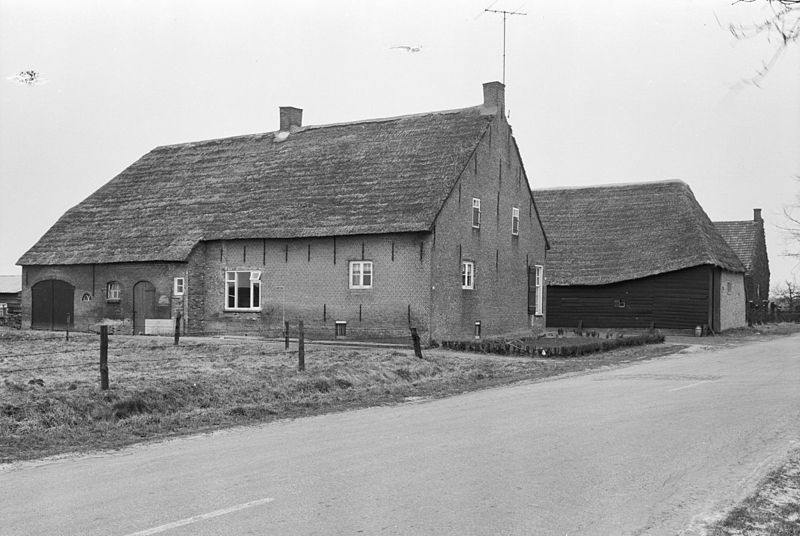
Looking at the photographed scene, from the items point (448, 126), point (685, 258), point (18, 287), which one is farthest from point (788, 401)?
point (18, 287)

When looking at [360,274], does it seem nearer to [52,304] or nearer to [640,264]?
[52,304]

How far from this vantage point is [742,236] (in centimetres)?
5641

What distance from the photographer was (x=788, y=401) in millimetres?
15414

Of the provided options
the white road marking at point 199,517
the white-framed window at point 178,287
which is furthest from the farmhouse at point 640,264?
the white road marking at point 199,517

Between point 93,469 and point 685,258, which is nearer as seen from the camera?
point 93,469

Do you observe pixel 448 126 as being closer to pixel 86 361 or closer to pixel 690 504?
pixel 86 361

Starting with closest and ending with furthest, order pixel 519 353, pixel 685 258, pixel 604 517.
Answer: pixel 604 517
pixel 519 353
pixel 685 258

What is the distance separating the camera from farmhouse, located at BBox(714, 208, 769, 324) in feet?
176

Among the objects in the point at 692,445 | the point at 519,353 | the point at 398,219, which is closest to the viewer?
the point at 692,445

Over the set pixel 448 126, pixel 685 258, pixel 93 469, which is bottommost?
pixel 93 469

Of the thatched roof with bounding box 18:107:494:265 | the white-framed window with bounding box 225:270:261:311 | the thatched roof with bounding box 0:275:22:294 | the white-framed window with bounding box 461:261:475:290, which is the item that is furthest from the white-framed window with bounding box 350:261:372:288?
the thatched roof with bounding box 0:275:22:294

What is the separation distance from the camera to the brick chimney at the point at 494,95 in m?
34.8

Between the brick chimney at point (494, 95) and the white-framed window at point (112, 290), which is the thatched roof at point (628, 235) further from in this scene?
the white-framed window at point (112, 290)

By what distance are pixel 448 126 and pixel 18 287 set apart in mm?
33346
